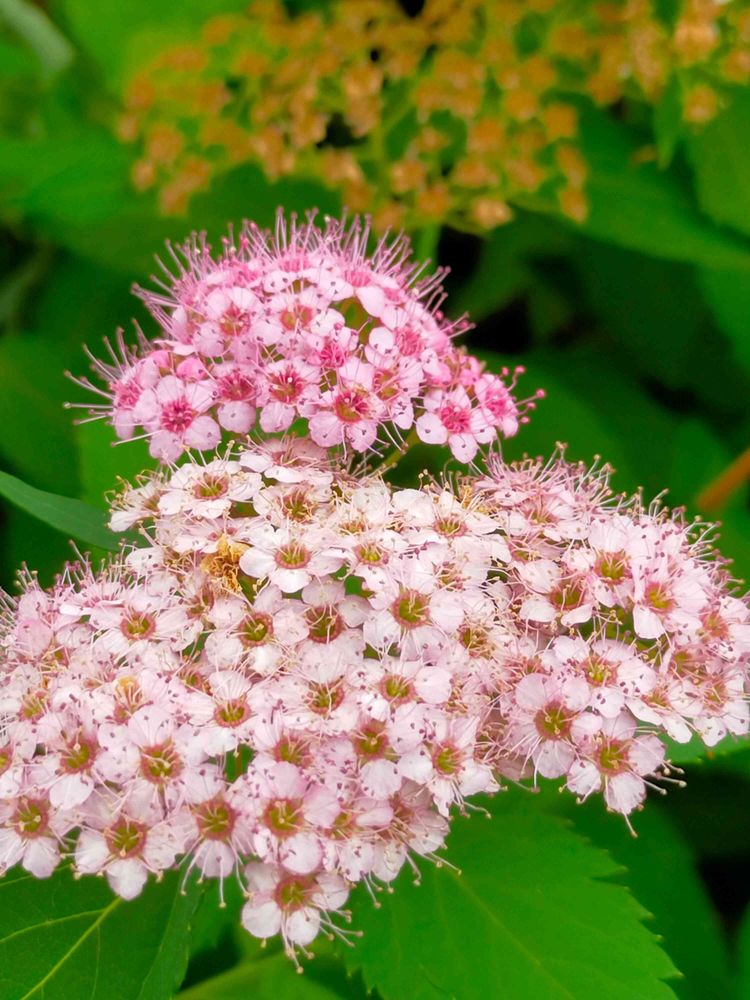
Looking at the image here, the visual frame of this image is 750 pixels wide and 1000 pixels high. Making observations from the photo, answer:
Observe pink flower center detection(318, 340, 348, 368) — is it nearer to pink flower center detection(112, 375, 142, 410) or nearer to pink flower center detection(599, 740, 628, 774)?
pink flower center detection(112, 375, 142, 410)

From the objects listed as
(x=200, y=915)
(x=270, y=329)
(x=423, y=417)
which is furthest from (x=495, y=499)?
(x=200, y=915)

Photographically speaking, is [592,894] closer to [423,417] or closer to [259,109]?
[423,417]

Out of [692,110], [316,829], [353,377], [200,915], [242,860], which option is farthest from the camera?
[692,110]

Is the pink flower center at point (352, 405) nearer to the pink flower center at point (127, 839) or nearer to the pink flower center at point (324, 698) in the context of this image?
the pink flower center at point (324, 698)

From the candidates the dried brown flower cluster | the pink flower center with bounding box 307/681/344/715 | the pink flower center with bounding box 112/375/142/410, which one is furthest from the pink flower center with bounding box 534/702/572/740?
the dried brown flower cluster

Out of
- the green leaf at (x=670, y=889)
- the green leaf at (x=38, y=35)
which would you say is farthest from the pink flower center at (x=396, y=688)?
the green leaf at (x=38, y=35)

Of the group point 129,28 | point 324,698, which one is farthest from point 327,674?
point 129,28

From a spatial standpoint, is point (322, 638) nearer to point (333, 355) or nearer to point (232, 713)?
point (232, 713)
